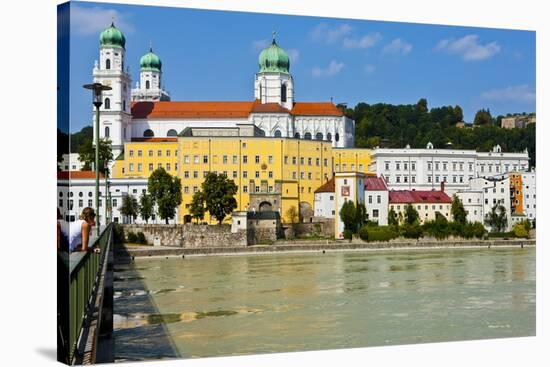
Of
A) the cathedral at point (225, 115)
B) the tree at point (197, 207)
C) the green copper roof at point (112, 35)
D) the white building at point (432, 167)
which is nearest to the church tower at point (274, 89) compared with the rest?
the cathedral at point (225, 115)

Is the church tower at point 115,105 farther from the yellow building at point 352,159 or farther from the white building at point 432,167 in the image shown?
the white building at point 432,167

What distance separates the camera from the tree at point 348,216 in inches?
1163

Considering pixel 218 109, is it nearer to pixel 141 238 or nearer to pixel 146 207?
pixel 146 207

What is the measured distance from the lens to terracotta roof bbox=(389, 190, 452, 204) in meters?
28.0

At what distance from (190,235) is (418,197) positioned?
808 centimetres

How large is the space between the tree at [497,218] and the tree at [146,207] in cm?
1119

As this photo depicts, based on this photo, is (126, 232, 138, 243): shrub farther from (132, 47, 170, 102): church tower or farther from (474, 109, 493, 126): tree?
(132, 47, 170, 102): church tower

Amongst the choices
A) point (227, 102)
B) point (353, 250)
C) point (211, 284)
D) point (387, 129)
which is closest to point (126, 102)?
point (227, 102)

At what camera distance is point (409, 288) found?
49.3 feet

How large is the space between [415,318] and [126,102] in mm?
25486

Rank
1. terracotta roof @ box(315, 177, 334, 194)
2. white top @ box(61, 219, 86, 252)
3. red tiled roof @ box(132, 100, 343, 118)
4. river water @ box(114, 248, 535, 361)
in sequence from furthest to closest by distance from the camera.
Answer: red tiled roof @ box(132, 100, 343, 118) → terracotta roof @ box(315, 177, 334, 194) → river water @ box(114, 248, 535, 361) → white top @ box(61, 219, 86, 252)

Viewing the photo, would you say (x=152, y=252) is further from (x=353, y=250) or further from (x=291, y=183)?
(x=291, y=183)

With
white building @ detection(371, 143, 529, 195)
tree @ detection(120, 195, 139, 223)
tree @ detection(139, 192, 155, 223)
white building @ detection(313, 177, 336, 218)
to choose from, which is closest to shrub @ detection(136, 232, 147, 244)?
tree @ detection(139, 192, 155, 223)

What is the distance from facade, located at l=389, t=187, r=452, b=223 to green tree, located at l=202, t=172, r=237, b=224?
5518 mm
